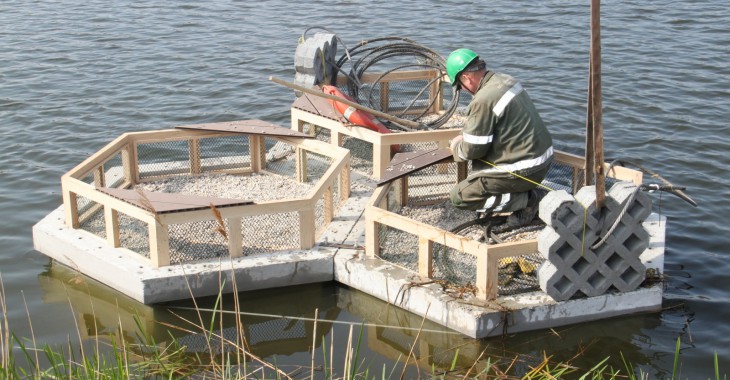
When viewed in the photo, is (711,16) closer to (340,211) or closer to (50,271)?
(340,211)

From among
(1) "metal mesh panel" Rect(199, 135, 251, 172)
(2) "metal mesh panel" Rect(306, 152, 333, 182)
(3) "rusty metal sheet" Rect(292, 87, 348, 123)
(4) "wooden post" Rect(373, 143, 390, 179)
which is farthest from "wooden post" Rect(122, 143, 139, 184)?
(4) "wooden post" Rect(373, 143, 390, 179)

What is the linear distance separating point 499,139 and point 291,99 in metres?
7.04

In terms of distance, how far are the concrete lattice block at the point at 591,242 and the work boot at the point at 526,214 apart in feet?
2.93

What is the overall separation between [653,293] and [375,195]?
2313 mm

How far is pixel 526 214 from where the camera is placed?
26.0ft

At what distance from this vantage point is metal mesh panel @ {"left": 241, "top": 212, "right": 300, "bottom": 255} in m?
8.05

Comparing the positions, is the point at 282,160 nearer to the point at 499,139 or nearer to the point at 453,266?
the point at 453,266

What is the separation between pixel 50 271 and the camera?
8.45 metres

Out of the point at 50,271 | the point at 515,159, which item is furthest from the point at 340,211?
the point at 50,271

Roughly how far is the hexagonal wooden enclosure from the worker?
1344mm

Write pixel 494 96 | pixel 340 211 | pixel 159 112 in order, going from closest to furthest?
pixel 494 96, pixel 340 211, pixel 159 112

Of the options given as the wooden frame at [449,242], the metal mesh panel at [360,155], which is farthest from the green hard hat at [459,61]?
the metal mesh panel at [360,155]

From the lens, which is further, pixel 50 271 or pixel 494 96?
pixel 50 271

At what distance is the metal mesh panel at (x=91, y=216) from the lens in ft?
27.5
